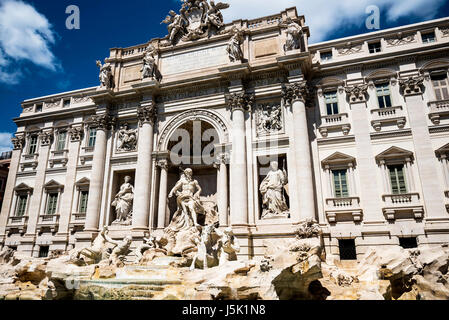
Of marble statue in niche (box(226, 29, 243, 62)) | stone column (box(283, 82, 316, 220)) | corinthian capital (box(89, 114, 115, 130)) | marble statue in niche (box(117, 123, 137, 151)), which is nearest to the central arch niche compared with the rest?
marble statue in niche (box(117, 123, 137, 151))

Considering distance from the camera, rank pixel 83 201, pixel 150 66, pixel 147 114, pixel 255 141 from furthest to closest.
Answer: pixel 83 201 → pixel 150 66 → pixel 147 114 → pixel 255 141

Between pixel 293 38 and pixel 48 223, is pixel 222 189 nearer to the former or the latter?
pixel 293 38

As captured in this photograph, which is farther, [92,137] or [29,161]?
[29,161]

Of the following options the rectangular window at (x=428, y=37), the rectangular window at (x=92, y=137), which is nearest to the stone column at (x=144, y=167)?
the rectangular window at (x=92, y=137)

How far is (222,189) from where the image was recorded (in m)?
19.9

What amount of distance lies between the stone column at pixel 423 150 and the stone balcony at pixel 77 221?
20.8m

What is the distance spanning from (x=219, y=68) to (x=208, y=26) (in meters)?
4.72

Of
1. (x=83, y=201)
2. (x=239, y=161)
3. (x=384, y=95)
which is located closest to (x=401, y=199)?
(x=384, y=95)

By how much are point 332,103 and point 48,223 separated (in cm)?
2106

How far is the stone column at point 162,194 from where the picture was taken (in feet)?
67.8

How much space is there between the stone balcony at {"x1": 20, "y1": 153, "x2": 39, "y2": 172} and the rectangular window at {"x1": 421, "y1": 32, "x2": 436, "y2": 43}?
93.1ft

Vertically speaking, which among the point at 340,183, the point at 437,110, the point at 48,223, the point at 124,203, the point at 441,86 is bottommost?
the point at 48,223

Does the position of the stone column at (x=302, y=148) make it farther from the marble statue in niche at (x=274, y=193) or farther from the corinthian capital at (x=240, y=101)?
A: the corinthian capital at (x=240, y=101)

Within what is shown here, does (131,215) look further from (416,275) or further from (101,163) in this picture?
(416,275)
